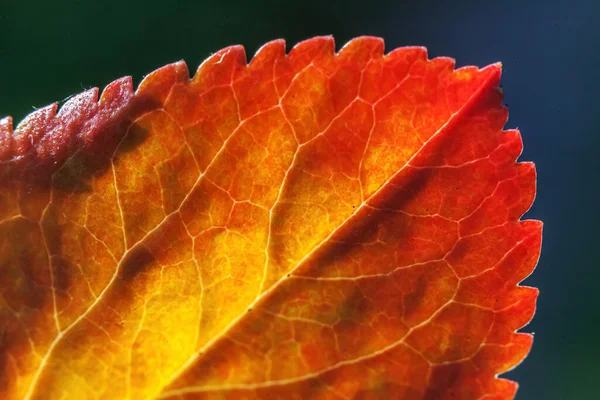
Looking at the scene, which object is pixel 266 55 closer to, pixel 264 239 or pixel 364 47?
pixel 364 47

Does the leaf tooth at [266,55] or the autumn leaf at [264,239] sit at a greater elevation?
the leaf tooth at [266,55]

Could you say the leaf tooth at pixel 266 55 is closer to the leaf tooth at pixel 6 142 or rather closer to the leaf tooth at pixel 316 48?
the leaf tooth at pixel 316 48

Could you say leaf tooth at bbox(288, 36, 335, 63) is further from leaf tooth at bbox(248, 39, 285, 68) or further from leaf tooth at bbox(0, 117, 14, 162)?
leaf tooth at bbox(0, 117, 14, 162)

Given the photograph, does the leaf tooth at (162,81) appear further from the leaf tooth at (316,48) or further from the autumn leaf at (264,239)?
the leaf tooth at (316,48)

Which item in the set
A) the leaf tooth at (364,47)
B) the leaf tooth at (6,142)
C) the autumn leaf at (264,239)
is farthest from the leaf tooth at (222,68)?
the leaf tooth at (6,142)

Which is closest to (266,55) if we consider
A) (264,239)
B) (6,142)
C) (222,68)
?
(222,68)

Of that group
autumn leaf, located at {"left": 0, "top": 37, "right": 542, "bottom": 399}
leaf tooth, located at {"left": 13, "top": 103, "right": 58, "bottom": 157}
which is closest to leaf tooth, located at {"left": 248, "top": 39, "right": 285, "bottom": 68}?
autumn leaf, located at {"left": 0, "top": 37, "right": 542, "bottom": 399}

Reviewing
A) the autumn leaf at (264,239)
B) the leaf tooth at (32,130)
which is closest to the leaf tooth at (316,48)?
the autumn leaf at (264,239)

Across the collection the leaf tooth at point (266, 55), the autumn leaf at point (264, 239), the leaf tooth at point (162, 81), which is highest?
the leaf tooth at point (266, 55)
